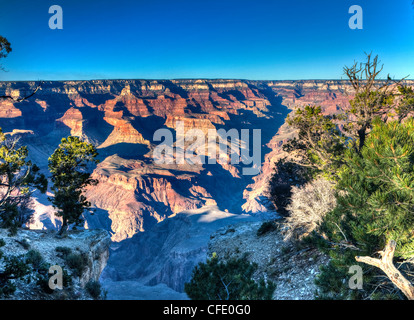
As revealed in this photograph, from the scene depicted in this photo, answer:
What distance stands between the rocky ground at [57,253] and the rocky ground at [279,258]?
1003 cm

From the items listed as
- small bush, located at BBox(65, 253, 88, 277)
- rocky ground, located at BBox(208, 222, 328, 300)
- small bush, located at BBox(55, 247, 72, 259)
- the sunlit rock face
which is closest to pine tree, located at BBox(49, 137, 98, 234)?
small bush, located at BBox(55, 247, 72, 259)

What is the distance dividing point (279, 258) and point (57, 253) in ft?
49.3

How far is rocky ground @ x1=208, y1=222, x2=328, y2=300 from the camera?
10.1 metres

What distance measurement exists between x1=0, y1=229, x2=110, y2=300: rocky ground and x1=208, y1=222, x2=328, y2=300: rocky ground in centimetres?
1003

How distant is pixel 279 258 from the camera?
14.2 m

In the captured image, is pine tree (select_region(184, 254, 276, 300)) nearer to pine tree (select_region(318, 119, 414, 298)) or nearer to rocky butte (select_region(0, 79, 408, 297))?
pine tree (select_region(318, 119, 414, 298))

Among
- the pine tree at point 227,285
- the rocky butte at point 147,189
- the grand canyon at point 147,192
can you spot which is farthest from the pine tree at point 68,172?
the pine tree at point 227,285

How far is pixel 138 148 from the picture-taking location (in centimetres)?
14350

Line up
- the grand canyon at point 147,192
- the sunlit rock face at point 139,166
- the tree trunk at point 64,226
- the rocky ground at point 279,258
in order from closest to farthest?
the rocky ground at point 279,258 → the tree trunk at point 64,226 → the grand canyon at point 147,192 → the sunlit rock face at point 139,166

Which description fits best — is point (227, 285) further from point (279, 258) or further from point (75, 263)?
point (75, 263)

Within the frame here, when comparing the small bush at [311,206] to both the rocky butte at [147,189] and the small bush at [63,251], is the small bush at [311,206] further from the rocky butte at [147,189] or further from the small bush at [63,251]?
the small bush at [63,251]

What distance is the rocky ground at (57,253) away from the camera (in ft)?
30.9
